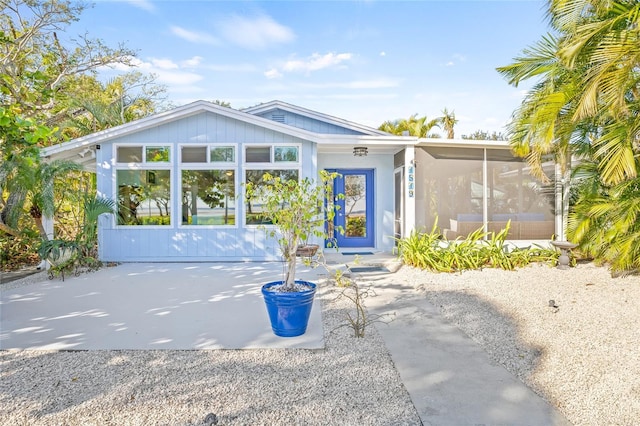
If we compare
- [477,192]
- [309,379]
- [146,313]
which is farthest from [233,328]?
[477,192]

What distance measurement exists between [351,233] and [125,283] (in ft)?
18.5

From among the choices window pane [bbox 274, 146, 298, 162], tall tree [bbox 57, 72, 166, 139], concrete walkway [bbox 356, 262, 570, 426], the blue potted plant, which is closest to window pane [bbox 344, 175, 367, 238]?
window pane [bbox 274, 146, 298, 162]

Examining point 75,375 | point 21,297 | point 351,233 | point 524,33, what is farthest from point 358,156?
point 75,375

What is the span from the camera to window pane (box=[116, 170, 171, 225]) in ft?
29.1

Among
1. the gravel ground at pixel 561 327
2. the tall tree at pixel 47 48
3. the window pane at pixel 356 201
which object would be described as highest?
the tall tree at pixel 47 48

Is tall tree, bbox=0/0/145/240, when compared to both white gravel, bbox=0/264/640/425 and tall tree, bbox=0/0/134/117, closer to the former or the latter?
tall tree, bbox=0/0/134/117

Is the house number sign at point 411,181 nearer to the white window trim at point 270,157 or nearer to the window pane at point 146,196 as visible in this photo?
the white window trim at point 270,157

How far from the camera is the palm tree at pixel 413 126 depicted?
19.4m

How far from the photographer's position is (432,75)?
1348cm

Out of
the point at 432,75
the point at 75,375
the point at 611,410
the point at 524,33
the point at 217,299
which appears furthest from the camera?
the point at 432,75

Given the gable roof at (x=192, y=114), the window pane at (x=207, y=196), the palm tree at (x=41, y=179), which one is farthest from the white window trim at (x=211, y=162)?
the palm tree at (x=41, y=179)

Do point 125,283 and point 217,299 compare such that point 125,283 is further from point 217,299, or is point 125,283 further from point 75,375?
point 75,375

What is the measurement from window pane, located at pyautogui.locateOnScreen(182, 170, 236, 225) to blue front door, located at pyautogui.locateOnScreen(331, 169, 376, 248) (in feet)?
9.57

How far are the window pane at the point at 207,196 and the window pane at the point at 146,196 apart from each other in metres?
0.41
